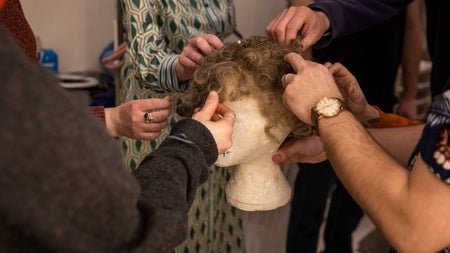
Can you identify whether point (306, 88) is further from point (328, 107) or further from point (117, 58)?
point (117, 58)

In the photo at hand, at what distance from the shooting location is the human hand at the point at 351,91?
137 cm

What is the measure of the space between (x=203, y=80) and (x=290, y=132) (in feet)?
0.83

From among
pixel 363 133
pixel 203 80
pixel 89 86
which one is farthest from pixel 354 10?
pixel 89 86

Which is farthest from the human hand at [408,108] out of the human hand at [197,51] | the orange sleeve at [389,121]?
the human hand at [197,51]

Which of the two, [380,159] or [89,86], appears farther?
[89,86]

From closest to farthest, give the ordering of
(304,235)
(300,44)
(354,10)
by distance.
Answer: (300,44) < (354,10) < (304,235)

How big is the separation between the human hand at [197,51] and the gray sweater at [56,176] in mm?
725

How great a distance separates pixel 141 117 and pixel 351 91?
0.52 meters

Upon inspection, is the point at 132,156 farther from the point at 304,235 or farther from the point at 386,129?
the point at 304,235

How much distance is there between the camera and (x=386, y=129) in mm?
1409

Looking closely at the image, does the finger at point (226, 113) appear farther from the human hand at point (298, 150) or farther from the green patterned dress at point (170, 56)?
the green patterned dress at point (170, 56)

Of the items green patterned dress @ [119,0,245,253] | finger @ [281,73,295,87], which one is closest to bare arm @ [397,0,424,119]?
green patterned dress @ [119,0,245,253]

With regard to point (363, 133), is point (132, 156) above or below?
below

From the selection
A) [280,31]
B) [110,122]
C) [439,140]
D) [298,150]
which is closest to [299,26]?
[280,31]
